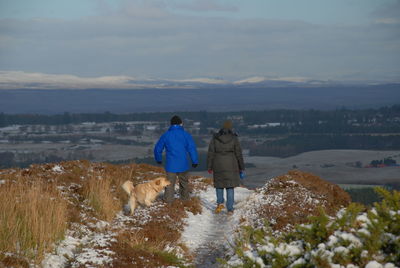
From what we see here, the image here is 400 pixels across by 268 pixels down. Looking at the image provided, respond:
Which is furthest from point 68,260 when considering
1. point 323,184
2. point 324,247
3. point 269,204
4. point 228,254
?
point 323,184

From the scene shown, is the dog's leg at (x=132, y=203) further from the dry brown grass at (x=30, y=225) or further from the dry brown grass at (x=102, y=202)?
the dry brown grass at (x=30, y=225)

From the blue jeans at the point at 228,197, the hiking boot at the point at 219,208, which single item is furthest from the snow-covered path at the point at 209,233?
the blue jeans at the point at 228,197

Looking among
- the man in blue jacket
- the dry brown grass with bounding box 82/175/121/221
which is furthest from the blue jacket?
the dry brown grass with bounding box 82/175/121/221

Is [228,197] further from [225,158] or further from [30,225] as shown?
[30,225]

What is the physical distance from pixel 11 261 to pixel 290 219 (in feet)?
21.7

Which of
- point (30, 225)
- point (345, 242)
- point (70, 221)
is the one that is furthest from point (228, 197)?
point (345, 242)

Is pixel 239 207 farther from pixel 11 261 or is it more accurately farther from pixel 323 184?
pixel 11 261

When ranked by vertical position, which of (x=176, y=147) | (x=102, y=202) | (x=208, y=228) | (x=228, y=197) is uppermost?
(x=176, y=147)

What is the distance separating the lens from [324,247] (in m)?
5.71

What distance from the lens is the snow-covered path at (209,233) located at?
10253 mm

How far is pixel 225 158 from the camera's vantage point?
46.2ft

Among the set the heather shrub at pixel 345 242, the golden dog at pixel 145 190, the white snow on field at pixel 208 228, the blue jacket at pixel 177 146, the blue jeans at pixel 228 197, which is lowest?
the white snow on field at pixel 208 228

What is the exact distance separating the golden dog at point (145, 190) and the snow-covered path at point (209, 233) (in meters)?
1.16

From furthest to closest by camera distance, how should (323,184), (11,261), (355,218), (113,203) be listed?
(323,184) → (113,203) → (11,261) → (355,218)
